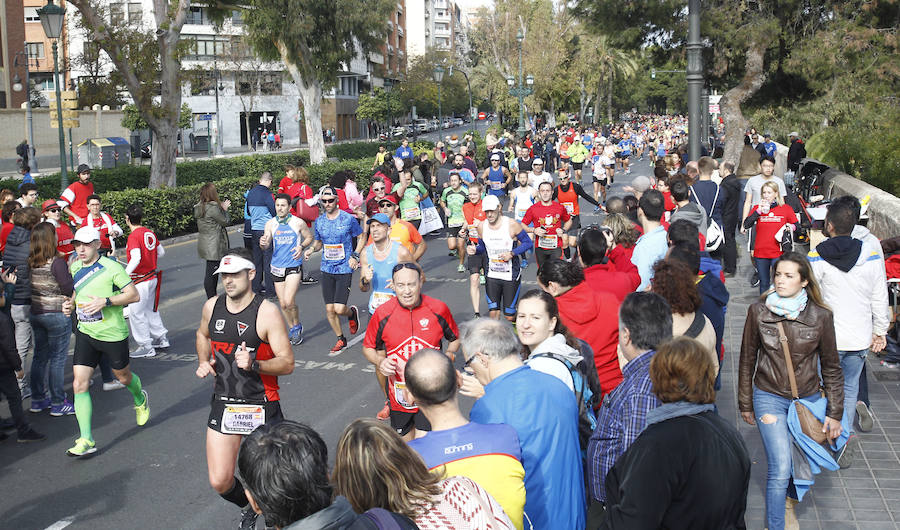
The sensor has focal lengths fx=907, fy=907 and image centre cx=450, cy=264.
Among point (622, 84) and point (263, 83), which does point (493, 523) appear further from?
point (622, 84)

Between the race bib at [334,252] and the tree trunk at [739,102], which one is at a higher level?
the tree trunk at [739,102]

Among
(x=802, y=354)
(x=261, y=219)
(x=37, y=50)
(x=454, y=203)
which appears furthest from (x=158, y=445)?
(x=37, y=50)

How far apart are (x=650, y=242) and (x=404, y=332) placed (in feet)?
7.72

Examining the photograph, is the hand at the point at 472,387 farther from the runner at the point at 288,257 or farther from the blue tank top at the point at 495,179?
the blue tank top at the point at 495,179

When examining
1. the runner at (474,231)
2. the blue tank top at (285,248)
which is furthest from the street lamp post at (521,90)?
the blue tank top at (285,248)

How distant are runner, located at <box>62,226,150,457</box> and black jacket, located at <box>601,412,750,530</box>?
522 centimetres

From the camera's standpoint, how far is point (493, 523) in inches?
115

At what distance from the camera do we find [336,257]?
1023 centimetres

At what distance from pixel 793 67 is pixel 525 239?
15164mm

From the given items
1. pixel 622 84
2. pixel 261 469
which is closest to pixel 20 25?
pixel 622 84

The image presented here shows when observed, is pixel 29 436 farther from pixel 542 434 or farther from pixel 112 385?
pixel 542 434

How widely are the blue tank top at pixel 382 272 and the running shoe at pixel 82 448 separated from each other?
272 centimetres

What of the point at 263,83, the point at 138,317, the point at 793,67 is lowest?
the point at 138,317

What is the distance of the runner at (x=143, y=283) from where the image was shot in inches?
390
